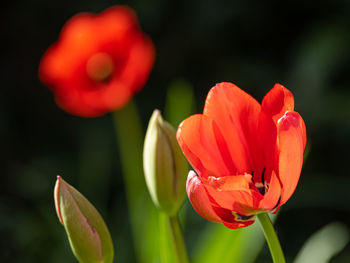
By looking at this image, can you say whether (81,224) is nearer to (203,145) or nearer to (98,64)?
(203,145)

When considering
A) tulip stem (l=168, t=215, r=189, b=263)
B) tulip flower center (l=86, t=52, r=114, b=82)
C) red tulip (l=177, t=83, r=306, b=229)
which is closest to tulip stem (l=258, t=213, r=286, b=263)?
red tulip (l=177, t=83, r=306, b=229)

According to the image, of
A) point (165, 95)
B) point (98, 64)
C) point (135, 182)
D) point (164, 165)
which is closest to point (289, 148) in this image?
point (164, 165)

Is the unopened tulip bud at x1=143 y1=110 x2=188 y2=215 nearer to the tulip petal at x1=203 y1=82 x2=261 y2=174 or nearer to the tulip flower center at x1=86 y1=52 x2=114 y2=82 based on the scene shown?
the tulip petal at x1=203 y1=82 x2=261 y2=174

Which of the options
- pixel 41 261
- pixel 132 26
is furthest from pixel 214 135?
pixel 41 261

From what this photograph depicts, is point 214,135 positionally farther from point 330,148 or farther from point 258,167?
point 330,148

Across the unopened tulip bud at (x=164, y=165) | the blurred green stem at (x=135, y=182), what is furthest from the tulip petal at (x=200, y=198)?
the blurred green stem at (x=135, y=182)
